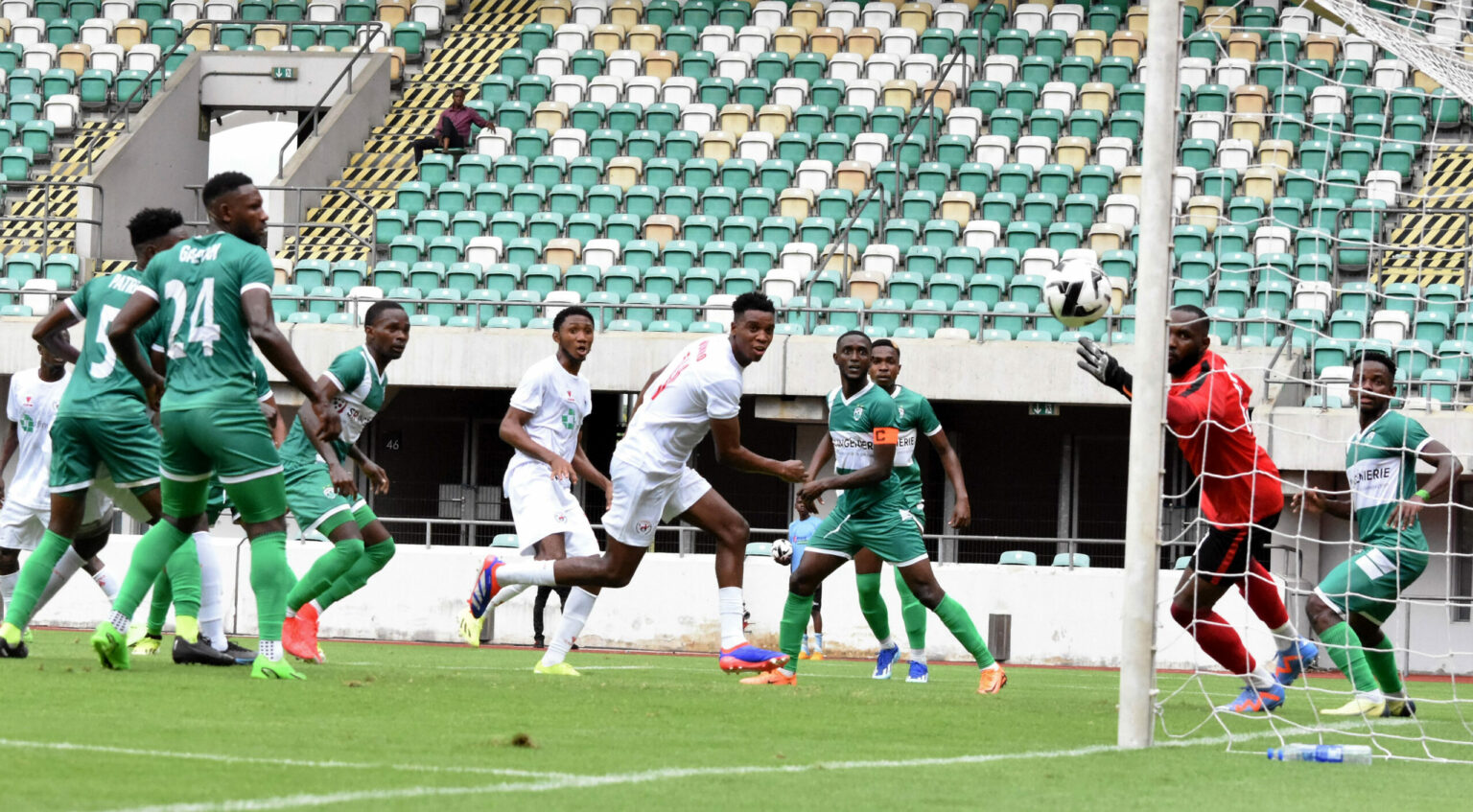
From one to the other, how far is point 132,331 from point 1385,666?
6.68 m

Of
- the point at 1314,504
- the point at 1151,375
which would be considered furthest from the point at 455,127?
the point at 1151,375

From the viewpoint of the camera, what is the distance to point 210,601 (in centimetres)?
972

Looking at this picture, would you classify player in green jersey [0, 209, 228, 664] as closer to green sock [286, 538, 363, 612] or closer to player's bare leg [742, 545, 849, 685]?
green sock [286, 538, 363, 612]

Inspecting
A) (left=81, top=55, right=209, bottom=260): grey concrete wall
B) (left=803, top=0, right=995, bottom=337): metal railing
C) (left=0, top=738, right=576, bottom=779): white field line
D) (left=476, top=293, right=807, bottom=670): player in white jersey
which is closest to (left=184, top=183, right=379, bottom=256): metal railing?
(left=81, top=55, right=209, bottom=260): grey concrete wall

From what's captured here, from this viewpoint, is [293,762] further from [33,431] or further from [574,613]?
[33,431]

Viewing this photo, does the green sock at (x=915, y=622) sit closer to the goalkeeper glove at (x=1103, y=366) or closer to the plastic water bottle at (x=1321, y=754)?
the goalkeeper glove at (x=1103, y=366)

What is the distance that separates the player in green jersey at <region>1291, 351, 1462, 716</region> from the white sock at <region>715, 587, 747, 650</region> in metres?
2.98

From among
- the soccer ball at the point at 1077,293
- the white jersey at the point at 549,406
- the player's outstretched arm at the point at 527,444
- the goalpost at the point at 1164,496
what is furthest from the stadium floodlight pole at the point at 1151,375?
the white jersey at the point at 549,406

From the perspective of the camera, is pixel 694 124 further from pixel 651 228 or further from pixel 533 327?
pixel 533 327

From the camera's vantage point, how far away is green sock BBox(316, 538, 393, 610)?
1081 centimetres

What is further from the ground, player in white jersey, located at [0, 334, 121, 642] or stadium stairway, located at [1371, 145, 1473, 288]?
stadium stairway, located at [1371, 145, 1473, 288]

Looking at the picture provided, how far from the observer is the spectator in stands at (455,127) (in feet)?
85.1

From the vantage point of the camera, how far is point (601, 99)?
2683 centimetres

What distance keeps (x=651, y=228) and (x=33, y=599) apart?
14821 millimetres
